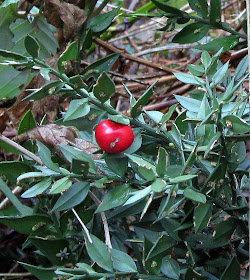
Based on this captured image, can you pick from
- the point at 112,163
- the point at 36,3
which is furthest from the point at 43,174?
the point at 36,3

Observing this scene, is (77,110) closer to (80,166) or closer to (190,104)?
(80,166)

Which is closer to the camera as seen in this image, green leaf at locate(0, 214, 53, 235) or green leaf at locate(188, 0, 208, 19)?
green leaf at locate(0, 214, 53, 235)

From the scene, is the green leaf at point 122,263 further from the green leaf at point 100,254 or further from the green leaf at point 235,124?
the green leaf at point 235,124

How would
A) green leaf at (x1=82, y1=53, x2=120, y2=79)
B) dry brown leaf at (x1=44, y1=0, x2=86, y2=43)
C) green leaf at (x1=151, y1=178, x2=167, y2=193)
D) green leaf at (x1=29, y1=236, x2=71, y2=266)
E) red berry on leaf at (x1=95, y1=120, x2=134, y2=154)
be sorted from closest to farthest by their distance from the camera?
green leaf at (x1=151, y1=178, x2=167, y2=193) < red berry on leaf at (x1=95, y1=120, x2=134, y2=154) < green leaf at (x1=29, y1=236, x2=71, y2=266) < green leaf at (x1=82, y1=53, x2=120, y2=79) < dry brown leaf at (x1=44, y1=0, x2=86, y2=43)

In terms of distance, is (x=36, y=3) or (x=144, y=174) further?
(x=36, y=3)

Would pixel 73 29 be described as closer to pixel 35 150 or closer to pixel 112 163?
pixel 35 150

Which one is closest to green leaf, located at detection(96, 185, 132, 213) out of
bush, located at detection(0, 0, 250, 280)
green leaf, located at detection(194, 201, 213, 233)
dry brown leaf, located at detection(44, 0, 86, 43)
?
bush, located at detection(0, 0, 250, 280)

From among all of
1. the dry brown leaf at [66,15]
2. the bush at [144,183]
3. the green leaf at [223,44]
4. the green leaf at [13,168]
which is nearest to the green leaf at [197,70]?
the bush at [144,183]

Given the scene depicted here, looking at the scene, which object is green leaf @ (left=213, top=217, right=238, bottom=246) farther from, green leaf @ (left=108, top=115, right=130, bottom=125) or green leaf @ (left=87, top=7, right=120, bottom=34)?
green leaf @ (left=87, top=7, right=120, bottom=34)
